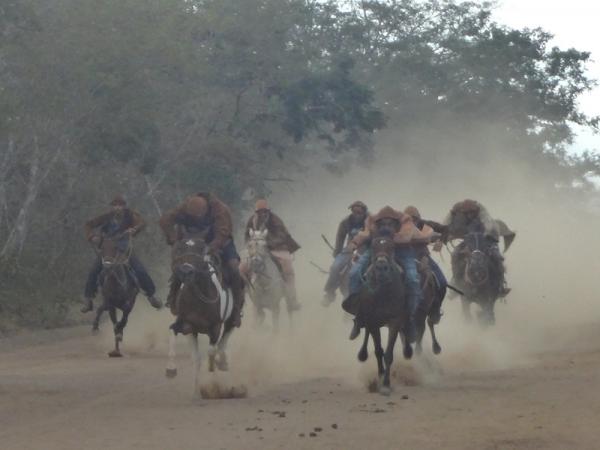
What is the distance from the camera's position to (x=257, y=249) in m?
25.1

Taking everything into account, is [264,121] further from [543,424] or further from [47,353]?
[543,424]

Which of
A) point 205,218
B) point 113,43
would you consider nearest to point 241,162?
point 113,43

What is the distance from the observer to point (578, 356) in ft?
72.3

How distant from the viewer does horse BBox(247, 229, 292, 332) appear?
25141 mm

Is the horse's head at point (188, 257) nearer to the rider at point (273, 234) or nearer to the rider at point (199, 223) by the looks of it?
the rider at point (199, 223)

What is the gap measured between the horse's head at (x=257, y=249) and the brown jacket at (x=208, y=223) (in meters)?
7.69

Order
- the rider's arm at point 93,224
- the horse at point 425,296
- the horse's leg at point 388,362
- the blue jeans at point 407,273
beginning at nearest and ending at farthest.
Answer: the horse's leg at point 388,362, the blue jeans at point 407,273, the horse at point 425,296, the rider's arm at point 93,224

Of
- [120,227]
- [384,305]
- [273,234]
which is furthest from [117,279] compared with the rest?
[384,305]

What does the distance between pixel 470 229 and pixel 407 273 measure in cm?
792

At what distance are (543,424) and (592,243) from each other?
194 feet

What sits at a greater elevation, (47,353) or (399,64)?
(399,64)

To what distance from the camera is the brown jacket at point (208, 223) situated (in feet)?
55.5

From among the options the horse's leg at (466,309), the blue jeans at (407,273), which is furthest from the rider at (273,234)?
the blue jeans at (407,273)

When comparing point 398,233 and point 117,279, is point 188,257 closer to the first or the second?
point 398,233
